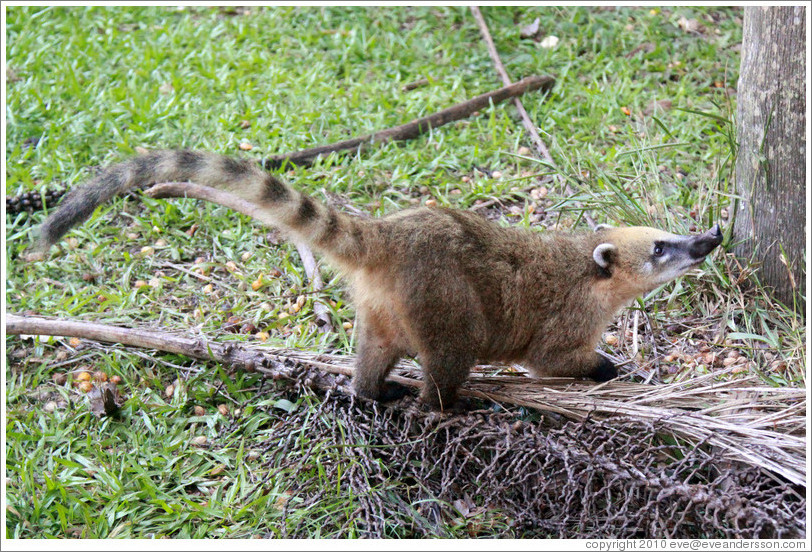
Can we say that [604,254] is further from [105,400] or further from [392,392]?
[105,400]

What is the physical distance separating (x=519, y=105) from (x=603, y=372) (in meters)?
3.28

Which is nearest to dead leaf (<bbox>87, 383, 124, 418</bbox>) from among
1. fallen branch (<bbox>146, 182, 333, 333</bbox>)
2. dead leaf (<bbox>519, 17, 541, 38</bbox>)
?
fallen branch (<bbox>146, 182, 333, 333</bbox>)

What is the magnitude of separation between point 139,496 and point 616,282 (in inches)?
112

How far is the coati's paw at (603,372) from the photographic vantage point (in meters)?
4.44

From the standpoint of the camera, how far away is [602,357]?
453 centimetres

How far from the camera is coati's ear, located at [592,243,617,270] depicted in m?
4.49

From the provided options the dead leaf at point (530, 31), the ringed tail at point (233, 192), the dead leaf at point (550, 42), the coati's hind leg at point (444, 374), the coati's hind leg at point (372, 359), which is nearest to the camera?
the ringed tail at point (233, 192)

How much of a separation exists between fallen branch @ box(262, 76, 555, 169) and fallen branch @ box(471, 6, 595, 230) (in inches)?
6.6

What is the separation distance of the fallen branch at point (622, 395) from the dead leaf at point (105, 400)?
1.08ft

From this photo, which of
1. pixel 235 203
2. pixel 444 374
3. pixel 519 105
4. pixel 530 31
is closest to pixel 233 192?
pixel 444 374

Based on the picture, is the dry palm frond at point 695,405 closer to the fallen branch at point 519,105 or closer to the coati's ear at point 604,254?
the coati's ear at point 604,254

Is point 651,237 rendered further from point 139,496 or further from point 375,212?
point 139,496

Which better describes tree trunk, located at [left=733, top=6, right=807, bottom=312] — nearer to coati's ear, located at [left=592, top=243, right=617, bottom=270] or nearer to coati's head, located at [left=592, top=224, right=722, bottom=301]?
coati's head, located at [left=592, top=224, right=722, bottom=301]

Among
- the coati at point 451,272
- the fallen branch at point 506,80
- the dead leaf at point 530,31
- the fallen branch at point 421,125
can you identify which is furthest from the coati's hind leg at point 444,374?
the dead leaf at point 530,31
